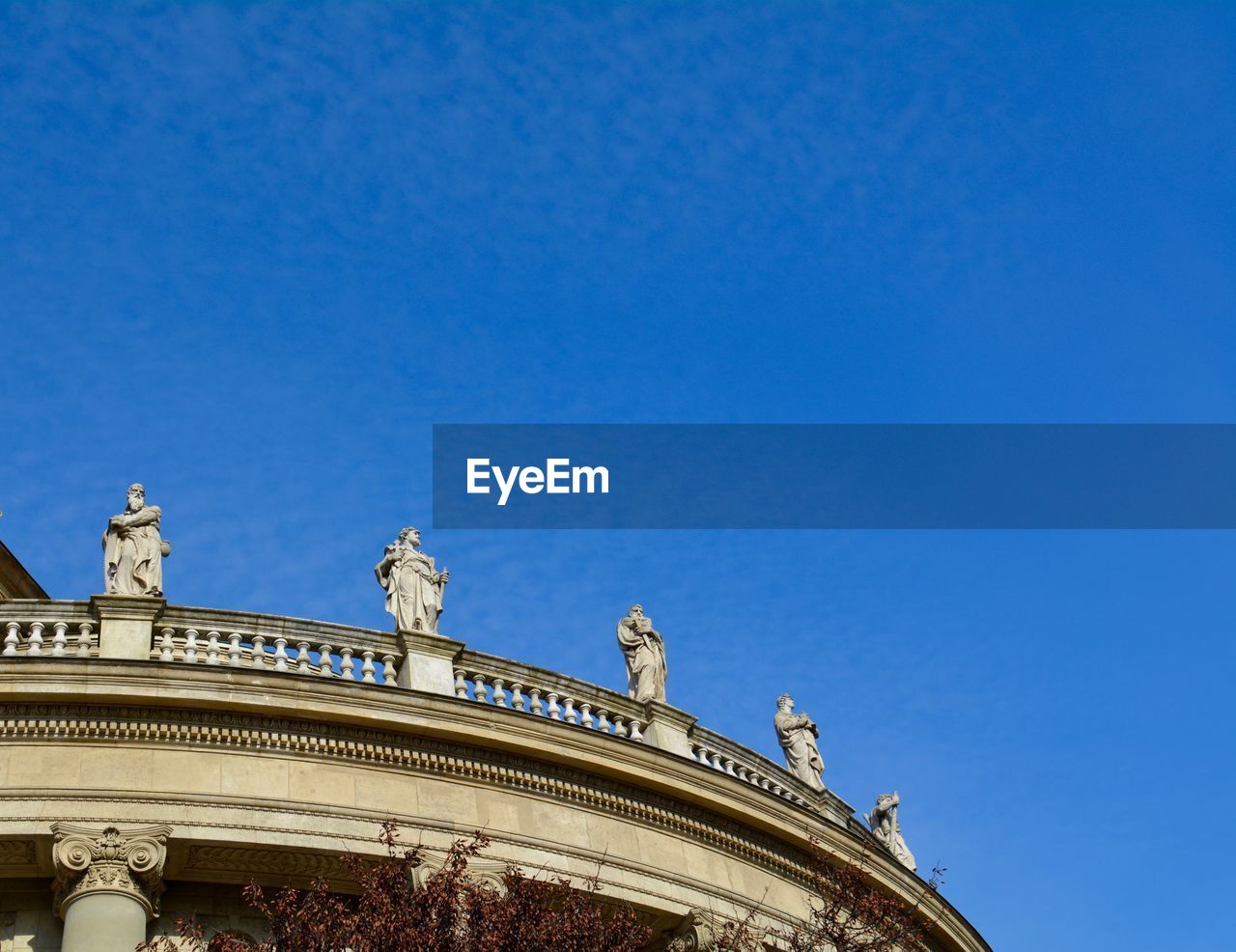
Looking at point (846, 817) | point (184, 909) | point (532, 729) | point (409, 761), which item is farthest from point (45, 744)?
point (846, 817)

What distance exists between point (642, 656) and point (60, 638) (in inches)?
396

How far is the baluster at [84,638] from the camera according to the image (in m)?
26.0

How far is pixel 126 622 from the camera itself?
26.4 meters

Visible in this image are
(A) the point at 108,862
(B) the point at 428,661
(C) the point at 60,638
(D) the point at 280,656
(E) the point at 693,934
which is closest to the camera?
(A) the point at 108,862

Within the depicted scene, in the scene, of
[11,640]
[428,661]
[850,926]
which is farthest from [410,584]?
[850,926]

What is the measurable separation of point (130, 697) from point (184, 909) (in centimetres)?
296

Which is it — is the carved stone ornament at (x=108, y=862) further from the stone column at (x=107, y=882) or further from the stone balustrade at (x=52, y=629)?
the stone balustrade at (x=52, y=629)

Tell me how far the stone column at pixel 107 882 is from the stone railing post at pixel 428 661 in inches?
178

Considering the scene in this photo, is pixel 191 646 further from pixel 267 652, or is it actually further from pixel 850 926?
pixel 850 926

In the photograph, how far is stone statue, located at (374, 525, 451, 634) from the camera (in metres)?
28.9

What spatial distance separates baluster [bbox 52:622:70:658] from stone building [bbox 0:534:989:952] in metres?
0.08

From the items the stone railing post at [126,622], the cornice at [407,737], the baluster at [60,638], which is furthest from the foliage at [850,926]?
the baluster at [60,638]

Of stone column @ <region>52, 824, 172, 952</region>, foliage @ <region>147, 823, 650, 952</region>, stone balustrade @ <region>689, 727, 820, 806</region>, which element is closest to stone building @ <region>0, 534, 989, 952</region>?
stone column @ <region>52, 824, 172, 952</region>

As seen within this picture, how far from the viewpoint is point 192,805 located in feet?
82.1
